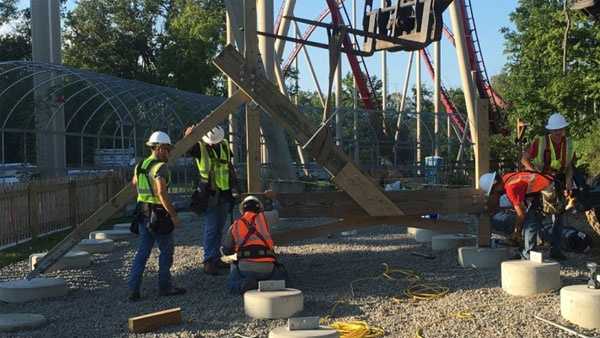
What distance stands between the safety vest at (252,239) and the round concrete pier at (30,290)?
2303 millimetres

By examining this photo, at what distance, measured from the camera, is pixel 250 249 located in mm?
7832

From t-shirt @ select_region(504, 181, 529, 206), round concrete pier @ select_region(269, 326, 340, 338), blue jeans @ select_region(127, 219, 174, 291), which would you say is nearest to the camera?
round concrete pier @ select_region(269, 326, 340, 338)

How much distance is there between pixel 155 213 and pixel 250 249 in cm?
115

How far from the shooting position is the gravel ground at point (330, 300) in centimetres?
644

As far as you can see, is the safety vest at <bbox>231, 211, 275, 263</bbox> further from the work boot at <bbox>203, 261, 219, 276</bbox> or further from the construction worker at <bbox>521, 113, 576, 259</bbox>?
the construction worker at <bbox>521, 113, 576, 259</bbox>

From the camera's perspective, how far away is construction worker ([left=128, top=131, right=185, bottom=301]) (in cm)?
780

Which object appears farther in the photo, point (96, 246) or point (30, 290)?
point (96, 246)

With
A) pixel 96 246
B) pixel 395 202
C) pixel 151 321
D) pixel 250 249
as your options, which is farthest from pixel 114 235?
pixel 151 321

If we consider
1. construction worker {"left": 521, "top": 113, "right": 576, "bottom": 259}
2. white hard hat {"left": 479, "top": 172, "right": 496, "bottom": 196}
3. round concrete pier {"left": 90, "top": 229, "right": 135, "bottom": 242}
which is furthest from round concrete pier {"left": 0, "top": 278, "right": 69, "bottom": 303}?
construction worker {"left": 521, "top": 113, "right": 576, "bottom": 259}

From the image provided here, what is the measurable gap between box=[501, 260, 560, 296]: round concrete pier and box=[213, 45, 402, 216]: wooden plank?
182 centimetres

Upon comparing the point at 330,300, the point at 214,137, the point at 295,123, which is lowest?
the point at 330,300

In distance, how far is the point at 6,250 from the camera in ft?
40.9

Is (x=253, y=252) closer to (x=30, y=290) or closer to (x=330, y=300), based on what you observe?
(x=330, y=300)

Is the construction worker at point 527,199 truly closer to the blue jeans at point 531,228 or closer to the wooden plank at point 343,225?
the blue jeans at point 531,228
